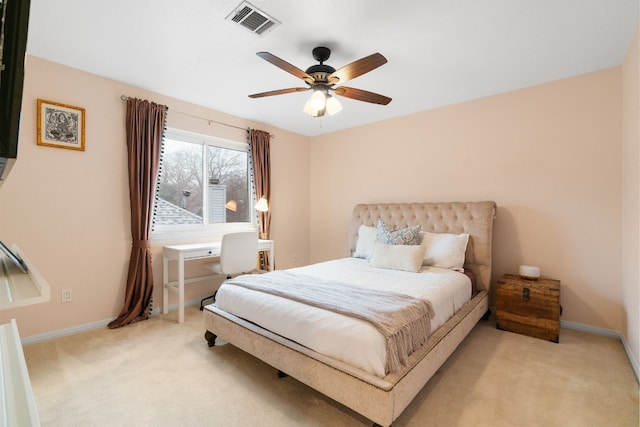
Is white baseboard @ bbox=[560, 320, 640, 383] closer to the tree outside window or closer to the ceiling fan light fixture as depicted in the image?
the ceiling fan light fixture

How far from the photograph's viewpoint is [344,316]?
1753mm

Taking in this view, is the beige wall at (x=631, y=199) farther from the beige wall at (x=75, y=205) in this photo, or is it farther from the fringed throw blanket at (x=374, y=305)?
the beige wall at (x=75, y=205)

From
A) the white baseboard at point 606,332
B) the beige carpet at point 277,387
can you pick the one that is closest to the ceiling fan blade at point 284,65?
the beige carpet at point 277,387

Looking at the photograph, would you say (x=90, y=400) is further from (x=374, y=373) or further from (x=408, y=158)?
(x=408, y=158)

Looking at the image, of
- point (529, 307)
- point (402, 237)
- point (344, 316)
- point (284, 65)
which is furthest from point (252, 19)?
point (529, 307)

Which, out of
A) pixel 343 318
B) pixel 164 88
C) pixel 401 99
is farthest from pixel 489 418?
pixel 164 88

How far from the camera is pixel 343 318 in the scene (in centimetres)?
174

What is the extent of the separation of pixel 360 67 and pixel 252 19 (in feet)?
2.69

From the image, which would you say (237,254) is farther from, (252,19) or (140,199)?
(252,19)

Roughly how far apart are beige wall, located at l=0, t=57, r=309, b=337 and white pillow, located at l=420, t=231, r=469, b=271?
121 inches

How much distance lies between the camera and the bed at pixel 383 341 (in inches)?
59.7

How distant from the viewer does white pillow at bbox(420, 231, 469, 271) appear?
3008 mm

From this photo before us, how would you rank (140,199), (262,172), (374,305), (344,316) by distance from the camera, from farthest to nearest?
1. (262,172)
2. (140,199)
3. (374,305)
4. (344,316)

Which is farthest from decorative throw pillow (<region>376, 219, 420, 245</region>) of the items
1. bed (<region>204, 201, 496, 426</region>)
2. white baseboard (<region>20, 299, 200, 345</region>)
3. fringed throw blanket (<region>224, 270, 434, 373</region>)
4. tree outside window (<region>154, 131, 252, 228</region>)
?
white baseboard (<region>20, 299, 200, 345</region>)
